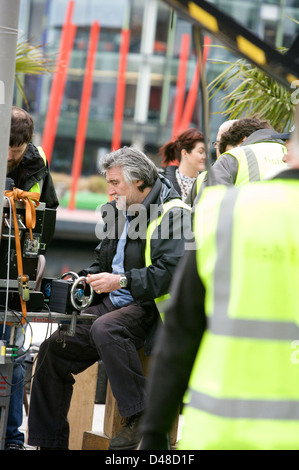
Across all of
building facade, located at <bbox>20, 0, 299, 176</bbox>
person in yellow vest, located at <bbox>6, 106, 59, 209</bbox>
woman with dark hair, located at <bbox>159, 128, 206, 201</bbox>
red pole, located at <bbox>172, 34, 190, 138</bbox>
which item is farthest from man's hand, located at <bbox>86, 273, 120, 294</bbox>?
building facade, located at <bbox>20, 0, 299, 176</bbox>

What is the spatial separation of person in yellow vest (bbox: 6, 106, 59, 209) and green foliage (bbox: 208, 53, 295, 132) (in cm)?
249

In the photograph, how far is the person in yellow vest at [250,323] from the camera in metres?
1.48

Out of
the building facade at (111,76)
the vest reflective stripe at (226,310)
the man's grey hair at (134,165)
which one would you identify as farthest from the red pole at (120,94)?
the vest reflective stripe at (226,310)

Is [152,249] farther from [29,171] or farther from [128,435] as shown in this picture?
[128,435]

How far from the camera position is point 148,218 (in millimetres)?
4363

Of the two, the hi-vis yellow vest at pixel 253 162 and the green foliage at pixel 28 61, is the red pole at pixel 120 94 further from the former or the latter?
the hi-vis yellow vest at pixel 253 162

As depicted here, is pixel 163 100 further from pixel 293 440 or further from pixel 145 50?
pixel 293 440

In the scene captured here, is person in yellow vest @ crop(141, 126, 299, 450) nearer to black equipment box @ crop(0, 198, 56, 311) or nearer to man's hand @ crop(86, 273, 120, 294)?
black equipment box @ crop(0, 198, 56, 311)

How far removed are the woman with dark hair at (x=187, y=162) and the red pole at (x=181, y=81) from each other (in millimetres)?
25545

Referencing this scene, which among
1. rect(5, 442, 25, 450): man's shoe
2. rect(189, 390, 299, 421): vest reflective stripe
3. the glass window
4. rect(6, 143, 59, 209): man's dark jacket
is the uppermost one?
the glass window

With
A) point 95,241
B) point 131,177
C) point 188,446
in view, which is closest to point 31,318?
point 131,177

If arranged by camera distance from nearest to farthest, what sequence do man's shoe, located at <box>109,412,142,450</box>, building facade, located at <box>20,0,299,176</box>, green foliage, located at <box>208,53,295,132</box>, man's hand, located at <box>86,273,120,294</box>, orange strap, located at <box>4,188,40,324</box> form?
orange strap, located at <box>4,188,40,324</box>, man's shoe, located at <box>109,412,142,450</box>, man's hand, located at <box>86,273,120,294</box>, green foliage, located at <box>208,53,295,132</box>, building facade, located at <box>20,0,299,176</box>

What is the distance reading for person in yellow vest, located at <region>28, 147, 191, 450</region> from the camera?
3982 mm

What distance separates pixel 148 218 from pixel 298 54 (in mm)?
2664
